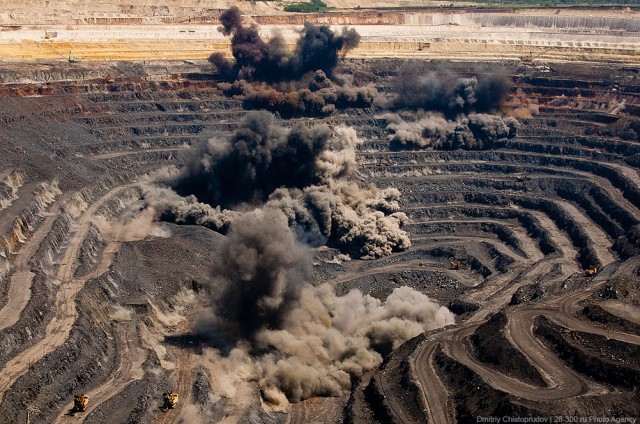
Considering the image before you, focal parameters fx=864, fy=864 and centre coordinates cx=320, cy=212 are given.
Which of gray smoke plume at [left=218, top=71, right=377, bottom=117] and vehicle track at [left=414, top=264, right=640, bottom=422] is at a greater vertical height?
gray smoke plume at [left=218, top=71, right=377, bottom=117]

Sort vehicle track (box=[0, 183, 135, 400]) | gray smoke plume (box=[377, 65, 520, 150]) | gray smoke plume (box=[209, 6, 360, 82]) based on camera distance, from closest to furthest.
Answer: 1. vehicle track (box=[0, 183, 135, 400])
2. gray smoke plume (box=[377, 65, 520, 150])
3. gray smoke plume (box=[209, 6, 360, 82])

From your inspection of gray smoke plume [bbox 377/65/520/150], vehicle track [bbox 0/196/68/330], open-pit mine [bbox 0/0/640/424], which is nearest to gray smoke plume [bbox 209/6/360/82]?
open-pit mine [bbox 0/0/640/424]

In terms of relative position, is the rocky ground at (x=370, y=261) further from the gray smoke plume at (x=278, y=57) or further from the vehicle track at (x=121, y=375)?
the gray smoke plume at (x=278, y=57)

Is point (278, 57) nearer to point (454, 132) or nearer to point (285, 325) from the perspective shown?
point (454, 132)

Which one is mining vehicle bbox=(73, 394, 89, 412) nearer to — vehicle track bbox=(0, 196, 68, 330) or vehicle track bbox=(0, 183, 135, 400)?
vehicle track bbox=(0, 183, 135, 400)

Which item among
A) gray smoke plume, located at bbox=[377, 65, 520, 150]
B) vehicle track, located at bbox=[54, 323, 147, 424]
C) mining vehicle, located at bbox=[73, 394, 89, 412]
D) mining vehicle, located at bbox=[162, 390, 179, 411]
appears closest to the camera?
vehicle track, located at bbox=[54, 323, 147, 424]

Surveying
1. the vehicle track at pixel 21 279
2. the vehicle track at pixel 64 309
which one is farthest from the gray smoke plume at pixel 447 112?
the vehicle track at pixel 21 279
